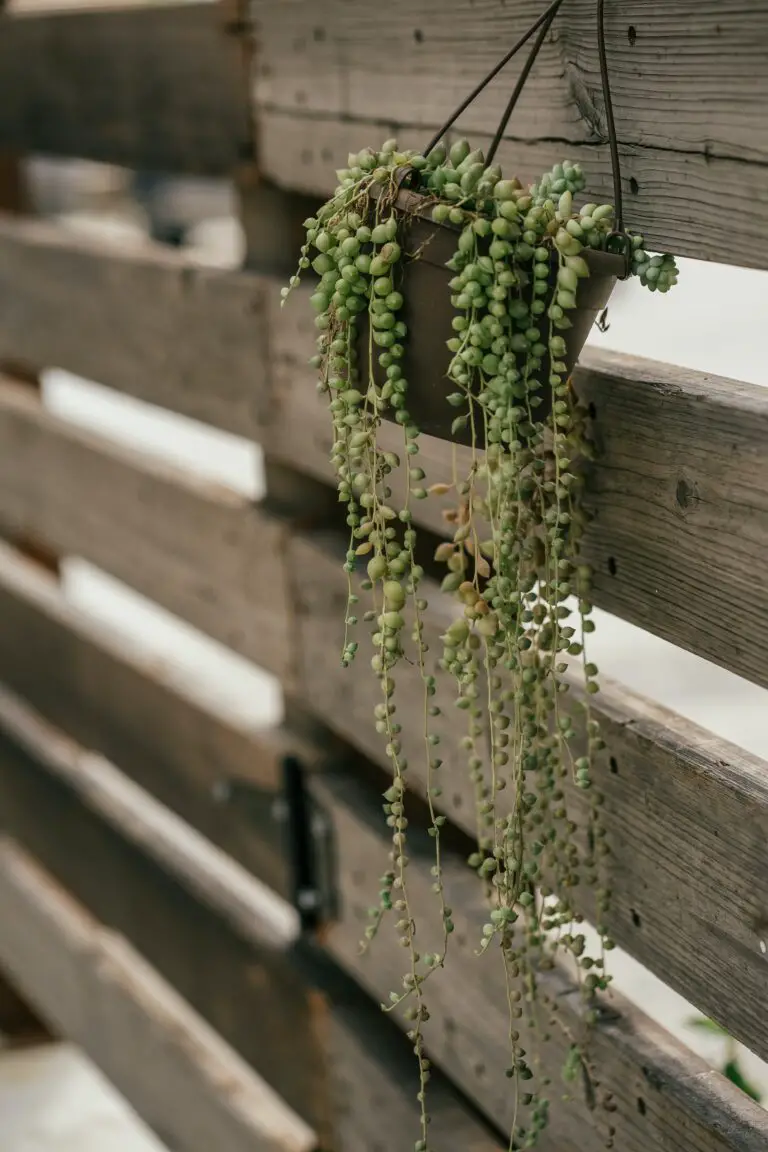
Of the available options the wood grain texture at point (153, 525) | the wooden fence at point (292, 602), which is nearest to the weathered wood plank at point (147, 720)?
the wooden fence at point (292, 602)

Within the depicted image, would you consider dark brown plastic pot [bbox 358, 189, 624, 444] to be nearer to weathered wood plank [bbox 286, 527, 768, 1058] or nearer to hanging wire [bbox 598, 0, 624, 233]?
hanging wire [bbox 598, 0, 624, 233]

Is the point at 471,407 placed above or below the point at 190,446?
above

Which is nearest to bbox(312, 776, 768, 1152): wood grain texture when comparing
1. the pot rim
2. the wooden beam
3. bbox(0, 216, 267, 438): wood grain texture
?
bbox(0, 216, 267, 438): wood grain texture

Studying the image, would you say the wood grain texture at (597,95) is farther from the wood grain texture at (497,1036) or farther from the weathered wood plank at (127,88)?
the wood grain texture at (497,1036)

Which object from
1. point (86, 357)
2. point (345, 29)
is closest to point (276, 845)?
point (86, 357)

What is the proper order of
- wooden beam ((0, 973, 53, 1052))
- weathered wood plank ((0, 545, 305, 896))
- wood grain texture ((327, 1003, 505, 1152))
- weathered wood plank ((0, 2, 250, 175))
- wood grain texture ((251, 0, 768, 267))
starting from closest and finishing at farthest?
wood grain texture ((251, 0, 768, 267)) → wood grain texture ((327, 1003, 505, 1152)) → weathered wood plank ((0, 2, 250, 175)) → weathered wood plank ((0, 545, 305, 896)) → wooden beam ((0, 973, 53, 1052))

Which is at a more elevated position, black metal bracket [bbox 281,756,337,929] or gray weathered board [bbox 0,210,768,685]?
Result: gray weathered board [bbox 0,210,768,685]

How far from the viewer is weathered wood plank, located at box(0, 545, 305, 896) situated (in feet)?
5.90

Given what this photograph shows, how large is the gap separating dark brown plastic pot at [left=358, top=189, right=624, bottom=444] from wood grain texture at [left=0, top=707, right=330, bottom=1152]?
988 millimetres

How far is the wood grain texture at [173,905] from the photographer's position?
5.92 ft

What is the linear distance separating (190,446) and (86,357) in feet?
12.6

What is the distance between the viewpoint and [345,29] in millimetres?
1327

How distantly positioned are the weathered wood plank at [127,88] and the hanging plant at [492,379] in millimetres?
682

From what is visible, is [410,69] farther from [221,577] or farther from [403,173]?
[221,577]
